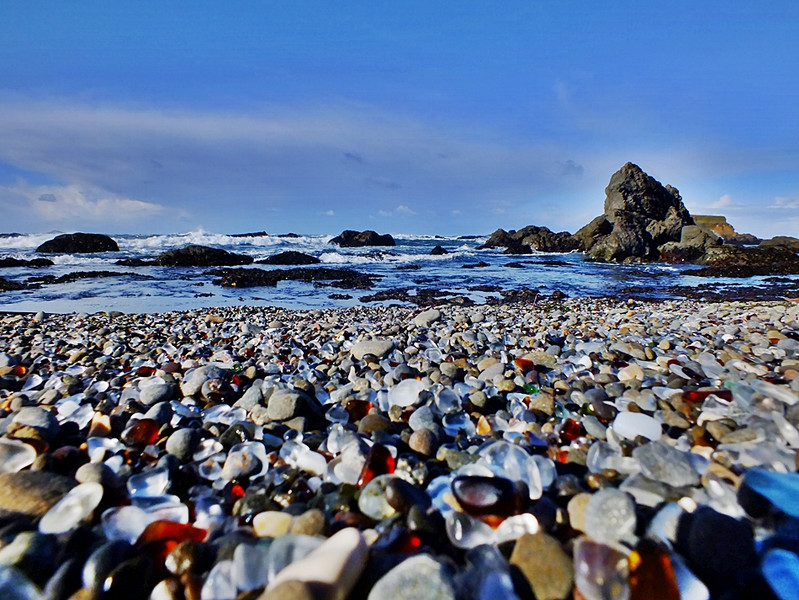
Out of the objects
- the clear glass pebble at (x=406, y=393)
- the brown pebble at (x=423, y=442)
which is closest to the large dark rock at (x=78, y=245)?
the clear glass pebble at (x=406, y=393)

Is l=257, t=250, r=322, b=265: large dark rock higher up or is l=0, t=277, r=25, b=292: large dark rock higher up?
l=257, t=250, r=322, b=265: large dark rock

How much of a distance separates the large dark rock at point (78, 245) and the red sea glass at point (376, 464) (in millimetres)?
29430

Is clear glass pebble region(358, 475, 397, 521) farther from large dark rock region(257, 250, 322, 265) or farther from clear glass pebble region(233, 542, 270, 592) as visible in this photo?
large dark rock region(257, 250, 322, 265)

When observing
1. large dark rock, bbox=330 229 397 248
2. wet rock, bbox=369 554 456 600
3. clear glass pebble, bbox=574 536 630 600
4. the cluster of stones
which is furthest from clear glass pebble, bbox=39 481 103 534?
large dark rock, bbox=330 229 397 248

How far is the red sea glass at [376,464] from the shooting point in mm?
1183

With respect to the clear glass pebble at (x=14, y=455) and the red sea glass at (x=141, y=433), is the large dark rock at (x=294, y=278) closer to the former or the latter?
the red sea glass at (x=141, y=433)

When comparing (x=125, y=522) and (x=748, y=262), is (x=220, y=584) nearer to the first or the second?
(x=125, y=522)

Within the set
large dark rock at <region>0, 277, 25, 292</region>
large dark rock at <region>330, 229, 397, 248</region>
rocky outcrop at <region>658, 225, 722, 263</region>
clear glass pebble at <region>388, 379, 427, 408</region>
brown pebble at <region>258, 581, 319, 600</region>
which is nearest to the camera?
brown pebble at <region>258, 581, 319, 600</region>

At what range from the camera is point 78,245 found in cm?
2495

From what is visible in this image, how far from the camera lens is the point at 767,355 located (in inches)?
99.3

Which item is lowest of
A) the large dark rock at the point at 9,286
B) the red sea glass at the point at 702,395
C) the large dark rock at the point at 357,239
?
the large dark rock at the point at 9,286

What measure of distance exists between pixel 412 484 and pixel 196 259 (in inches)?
787

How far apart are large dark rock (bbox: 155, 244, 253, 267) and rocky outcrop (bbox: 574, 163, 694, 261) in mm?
22339

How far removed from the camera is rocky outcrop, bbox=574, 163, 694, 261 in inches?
1118
